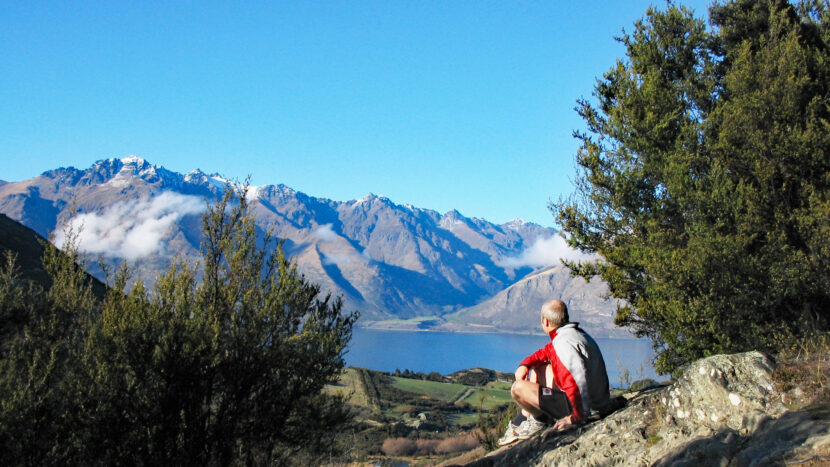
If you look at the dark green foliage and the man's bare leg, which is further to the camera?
the dark green foliage

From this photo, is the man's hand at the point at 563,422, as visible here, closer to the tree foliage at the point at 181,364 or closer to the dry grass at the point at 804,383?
the dry grass at the point at 804,383

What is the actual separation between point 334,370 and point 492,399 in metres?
47.2

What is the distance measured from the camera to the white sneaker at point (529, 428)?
25.2 feet

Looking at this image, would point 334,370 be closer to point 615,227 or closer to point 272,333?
point 272,333

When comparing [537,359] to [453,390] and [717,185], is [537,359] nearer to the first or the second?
[717,185]

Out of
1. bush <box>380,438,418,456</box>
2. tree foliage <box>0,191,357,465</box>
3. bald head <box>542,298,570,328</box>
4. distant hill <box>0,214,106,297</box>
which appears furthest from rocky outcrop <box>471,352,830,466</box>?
bush <box>380,438,418,456</box>

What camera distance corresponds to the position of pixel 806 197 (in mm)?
11477

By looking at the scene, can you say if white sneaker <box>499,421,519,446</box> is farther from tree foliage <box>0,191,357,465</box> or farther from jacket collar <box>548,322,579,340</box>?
tree foliage <box>0,191,357,465</box>

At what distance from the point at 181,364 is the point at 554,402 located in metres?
5.85

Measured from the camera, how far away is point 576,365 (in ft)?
20.4

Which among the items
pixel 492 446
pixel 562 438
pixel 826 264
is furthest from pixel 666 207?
pixel 562 438

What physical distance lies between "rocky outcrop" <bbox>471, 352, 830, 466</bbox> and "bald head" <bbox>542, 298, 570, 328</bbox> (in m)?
1.40

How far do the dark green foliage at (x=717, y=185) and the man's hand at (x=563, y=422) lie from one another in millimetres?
6348

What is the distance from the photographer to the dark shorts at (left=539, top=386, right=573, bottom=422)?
6.91 m
